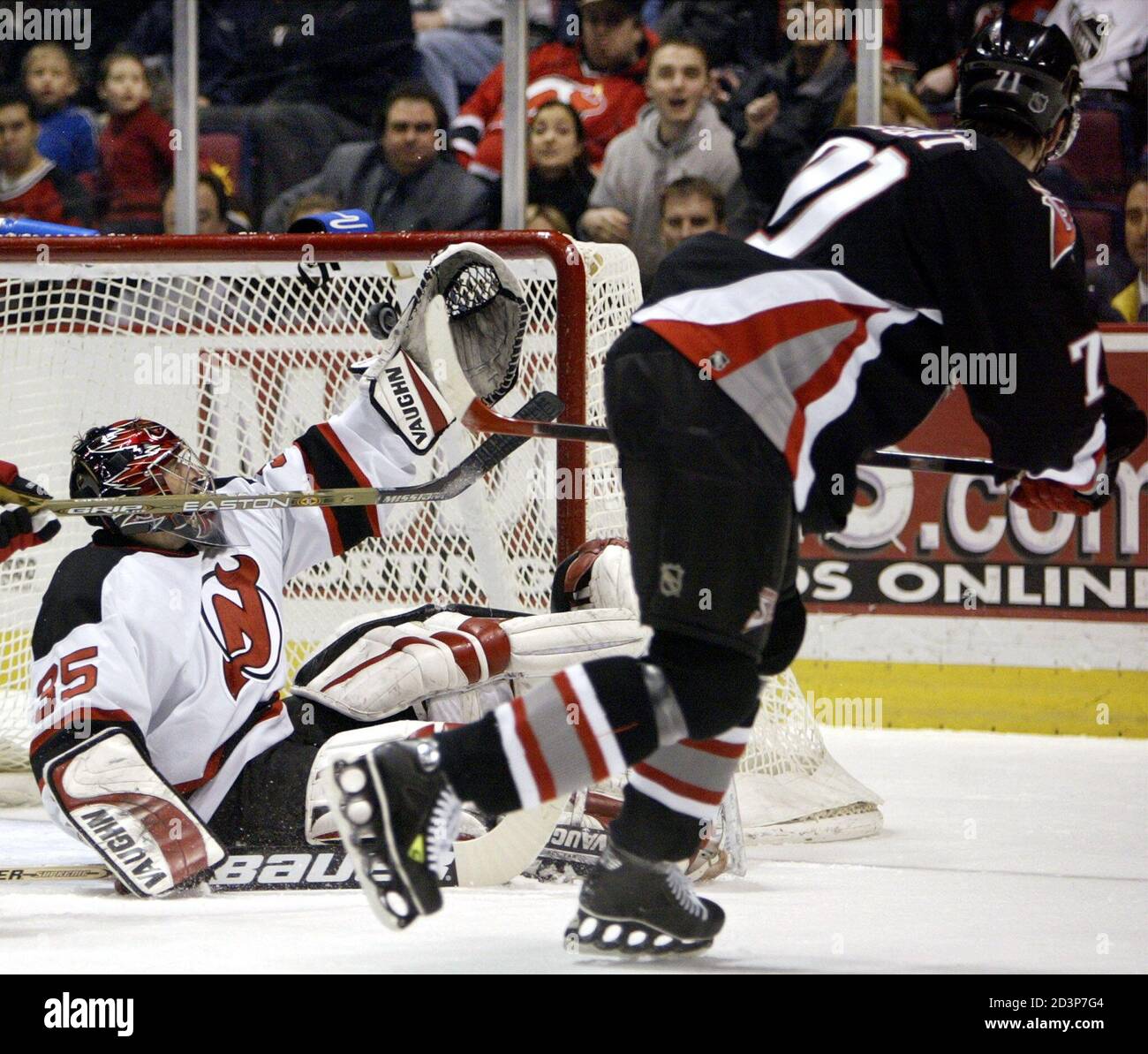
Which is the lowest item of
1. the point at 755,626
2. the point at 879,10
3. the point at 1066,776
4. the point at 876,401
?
the point at 1066,776

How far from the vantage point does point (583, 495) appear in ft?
9.81

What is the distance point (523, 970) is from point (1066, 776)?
6.23 feet

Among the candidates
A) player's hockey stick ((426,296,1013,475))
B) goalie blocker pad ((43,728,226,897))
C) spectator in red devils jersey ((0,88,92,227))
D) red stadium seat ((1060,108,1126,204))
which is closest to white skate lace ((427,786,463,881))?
player's hockey stick ((426,296,1013,475))

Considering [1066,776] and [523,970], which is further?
[1066,776]

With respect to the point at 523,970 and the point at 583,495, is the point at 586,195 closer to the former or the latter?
the point at 583,495

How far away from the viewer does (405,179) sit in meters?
4.55

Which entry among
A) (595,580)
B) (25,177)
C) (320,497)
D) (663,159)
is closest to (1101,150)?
(663,159)

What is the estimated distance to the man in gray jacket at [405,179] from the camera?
4.41m

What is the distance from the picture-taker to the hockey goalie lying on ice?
2361 mm

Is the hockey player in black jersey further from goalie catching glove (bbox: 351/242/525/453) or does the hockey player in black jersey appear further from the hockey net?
the hockey net

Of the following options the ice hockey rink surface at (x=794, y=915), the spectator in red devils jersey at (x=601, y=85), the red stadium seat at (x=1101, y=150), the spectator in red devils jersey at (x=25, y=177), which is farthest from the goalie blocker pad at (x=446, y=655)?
the spectator in red devils jersey at (x=25, y=177)

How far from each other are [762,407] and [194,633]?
107 centimetres

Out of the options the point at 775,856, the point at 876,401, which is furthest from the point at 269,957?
the point at 775,856

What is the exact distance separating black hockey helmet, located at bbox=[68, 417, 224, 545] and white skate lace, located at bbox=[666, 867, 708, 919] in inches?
38.2
